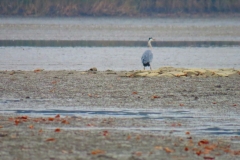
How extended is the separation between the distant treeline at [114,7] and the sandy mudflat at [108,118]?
3730 inches

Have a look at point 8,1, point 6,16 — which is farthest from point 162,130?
point 8,1

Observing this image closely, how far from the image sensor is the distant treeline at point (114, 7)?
386 ft

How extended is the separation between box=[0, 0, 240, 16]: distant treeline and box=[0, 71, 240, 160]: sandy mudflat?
94748 mm

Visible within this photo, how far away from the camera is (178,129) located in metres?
13.7

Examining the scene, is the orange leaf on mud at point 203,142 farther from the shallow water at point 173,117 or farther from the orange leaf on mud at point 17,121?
the orange leaf on mud at point 17,121

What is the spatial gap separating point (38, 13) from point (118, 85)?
97.5 meters

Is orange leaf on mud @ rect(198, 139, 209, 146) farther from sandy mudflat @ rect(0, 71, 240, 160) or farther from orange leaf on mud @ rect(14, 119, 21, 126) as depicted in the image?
orange leaf on mud @ rect(14, 119, 21, 126)

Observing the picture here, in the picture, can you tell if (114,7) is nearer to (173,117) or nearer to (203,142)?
(173,117)

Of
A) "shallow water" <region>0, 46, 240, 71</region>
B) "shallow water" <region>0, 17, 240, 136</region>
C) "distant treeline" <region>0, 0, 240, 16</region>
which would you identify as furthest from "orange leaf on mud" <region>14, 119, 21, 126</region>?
"distant treeline" <region>0, 0, 240, 16</region>

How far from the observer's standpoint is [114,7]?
123812 millimetres

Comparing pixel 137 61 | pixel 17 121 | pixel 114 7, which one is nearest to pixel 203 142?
pixel 17 121

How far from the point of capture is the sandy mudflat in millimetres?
11438

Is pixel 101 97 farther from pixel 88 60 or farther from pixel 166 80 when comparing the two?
pixel 88 60

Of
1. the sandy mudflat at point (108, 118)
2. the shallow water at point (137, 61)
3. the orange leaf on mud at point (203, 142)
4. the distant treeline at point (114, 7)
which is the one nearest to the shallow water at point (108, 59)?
the shallow water at point (137, 61)
